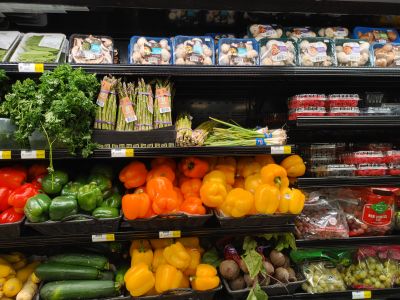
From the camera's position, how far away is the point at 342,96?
2.18 m

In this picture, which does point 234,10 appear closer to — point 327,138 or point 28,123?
point 327,138

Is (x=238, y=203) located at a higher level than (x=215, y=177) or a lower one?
lower

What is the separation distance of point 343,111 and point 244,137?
0.75 m

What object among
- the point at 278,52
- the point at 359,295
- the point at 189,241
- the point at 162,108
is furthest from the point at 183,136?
the point at 359,295

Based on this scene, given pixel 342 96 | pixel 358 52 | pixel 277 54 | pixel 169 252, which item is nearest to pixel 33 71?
pixel 169 252

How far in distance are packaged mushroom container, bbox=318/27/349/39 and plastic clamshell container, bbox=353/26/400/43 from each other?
4.0 inches

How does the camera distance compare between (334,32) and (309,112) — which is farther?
(334,32)

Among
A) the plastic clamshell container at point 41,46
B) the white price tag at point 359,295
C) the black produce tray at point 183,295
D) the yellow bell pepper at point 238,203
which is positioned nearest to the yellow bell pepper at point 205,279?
the black produce tray at point 183,295

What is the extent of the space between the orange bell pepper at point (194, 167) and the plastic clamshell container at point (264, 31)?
3.53 ft

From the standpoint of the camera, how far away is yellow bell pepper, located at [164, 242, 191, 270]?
6.68ft

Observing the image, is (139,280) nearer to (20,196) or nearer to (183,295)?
(183,295)

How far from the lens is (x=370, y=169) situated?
229 centimetres

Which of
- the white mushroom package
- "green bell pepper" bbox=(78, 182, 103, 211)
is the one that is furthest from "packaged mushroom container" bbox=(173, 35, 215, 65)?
"green bell pepper" bbox=(78, 182, 103, 211)

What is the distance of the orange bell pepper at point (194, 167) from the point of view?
2.12 m
